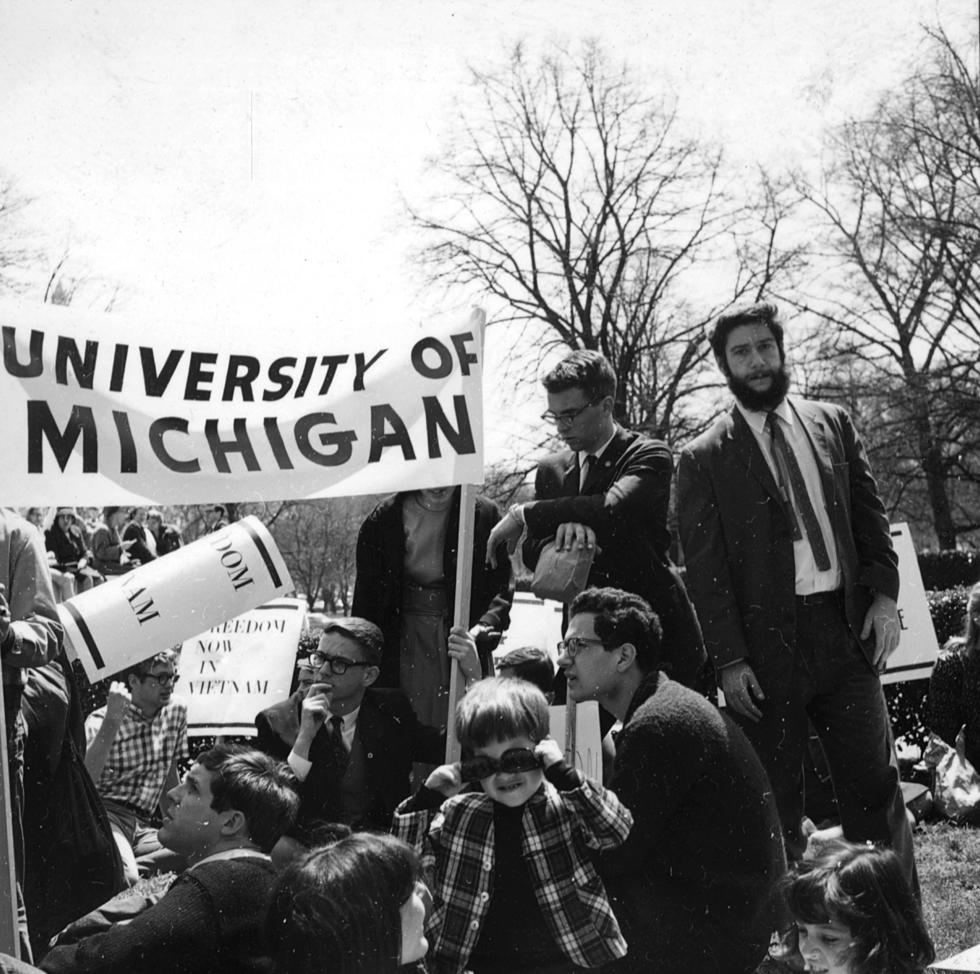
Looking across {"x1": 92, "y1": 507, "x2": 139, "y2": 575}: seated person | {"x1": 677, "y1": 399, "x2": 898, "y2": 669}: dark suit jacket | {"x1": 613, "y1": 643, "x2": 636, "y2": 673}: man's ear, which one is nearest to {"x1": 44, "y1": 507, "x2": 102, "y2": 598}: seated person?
{"x1": 92, "y1": 507, "x2": 139, "y2": 575}: seated person

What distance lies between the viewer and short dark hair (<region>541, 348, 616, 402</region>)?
155 inches

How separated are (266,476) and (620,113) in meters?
11.7

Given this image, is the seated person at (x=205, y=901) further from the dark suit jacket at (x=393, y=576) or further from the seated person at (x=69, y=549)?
the seated person at (x=69, y=549)

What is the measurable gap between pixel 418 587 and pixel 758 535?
3.98 ft

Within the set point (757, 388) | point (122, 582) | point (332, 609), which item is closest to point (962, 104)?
point (757, 388)

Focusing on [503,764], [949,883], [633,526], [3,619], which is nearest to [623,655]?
[503,764]

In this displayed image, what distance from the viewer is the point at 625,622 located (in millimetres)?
3297

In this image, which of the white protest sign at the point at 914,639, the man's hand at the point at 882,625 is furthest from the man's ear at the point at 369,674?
the white protest sign at the point at 914,639

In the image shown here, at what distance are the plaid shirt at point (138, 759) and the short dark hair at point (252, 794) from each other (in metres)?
2.73

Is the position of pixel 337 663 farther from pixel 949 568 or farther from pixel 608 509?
pixel 949 568

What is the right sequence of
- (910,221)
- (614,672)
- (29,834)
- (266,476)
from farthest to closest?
(910,221) < (266,476) < (29,834) < (614,672)

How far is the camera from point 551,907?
2.94 m

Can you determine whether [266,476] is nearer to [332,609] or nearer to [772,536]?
[772,536]

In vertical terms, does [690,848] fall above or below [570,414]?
below
